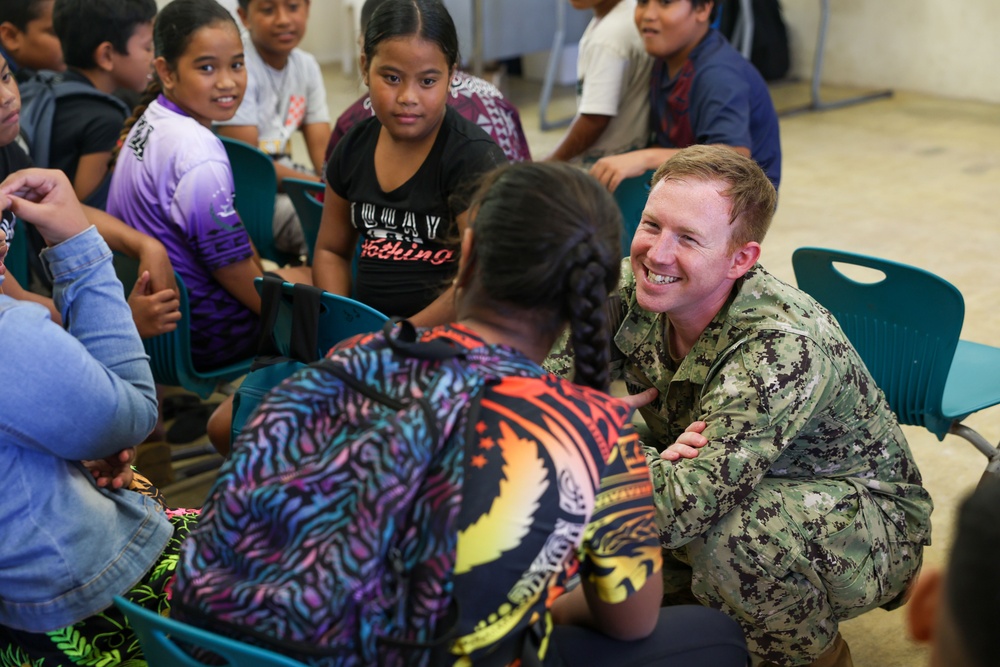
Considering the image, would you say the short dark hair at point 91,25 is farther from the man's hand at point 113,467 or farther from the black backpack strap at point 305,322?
the man's hand at point 113,467

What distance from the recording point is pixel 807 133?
242 inches

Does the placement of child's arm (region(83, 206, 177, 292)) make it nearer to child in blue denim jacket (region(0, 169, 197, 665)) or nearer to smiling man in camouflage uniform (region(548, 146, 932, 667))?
Answer: child in blue denim jacket (region(0, 169, 197, 665))

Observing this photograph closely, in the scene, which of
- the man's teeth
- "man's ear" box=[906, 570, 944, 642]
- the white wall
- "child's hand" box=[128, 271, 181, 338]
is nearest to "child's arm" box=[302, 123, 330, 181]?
"child's hand" box=[128, 271, 181, 338]

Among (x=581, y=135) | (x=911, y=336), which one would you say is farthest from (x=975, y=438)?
(x=581, y=135)

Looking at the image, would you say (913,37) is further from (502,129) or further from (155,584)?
(155,584)

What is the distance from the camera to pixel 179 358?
8.00ft

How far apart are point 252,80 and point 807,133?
12.8ft

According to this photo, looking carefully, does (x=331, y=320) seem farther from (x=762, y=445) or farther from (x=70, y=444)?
(x=762, y=445)

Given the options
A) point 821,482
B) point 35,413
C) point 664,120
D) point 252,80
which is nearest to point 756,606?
point 821,482

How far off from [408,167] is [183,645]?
1.37 metres

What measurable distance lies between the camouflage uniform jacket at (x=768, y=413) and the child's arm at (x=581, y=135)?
141 centimetres

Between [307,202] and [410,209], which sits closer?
[410,209]

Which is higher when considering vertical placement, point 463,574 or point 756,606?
point 463,574

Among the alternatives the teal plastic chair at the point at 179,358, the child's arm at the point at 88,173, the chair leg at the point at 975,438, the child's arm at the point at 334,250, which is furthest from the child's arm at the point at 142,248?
the chair leg at the point at 975,438
